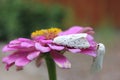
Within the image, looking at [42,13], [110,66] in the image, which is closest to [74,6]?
[42,13]

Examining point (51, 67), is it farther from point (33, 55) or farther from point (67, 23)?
point (67, 23)

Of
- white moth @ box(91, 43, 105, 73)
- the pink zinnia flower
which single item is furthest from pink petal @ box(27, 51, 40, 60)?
white moth @ box(91, 43, 105, 73)

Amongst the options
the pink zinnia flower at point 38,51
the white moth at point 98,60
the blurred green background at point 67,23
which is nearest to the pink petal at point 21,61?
the pink zinnia flower at point 38,51

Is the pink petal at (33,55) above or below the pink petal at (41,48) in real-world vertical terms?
below

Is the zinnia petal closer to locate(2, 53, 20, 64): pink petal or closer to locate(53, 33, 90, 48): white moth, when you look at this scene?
locate(53, 33, 90, 48): white moth

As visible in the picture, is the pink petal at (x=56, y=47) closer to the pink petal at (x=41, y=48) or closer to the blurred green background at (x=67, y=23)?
the pink petal at (x=41, y=48)

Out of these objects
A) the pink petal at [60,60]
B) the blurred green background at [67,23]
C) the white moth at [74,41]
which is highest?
the blurred green background at [67,23]

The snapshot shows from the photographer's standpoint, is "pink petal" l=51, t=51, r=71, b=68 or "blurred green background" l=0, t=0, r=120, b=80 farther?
"blurred green background" l=0, t=0, r=120, b=80

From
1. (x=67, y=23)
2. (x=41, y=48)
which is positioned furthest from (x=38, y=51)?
(x=67, y=23)
